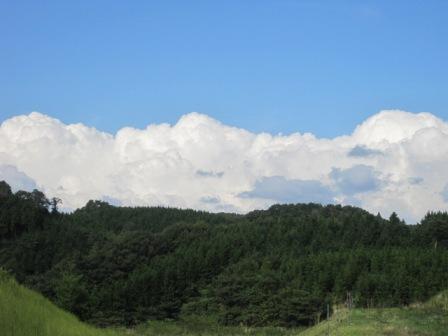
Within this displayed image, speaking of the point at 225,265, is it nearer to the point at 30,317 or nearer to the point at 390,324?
the point at 390,324

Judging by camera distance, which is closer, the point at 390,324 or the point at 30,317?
the point at 30,317

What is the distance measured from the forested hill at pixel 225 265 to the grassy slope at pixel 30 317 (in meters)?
59.5

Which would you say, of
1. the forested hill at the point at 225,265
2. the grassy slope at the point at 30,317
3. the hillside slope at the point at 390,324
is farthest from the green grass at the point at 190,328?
the grassy slope at the point at 30,317

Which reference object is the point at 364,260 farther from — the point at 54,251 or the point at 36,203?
the point at 36,203

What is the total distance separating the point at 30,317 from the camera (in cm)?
640

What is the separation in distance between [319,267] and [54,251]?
6390 centimetres

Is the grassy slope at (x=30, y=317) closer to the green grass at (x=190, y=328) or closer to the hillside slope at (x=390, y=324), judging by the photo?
the hillside slope at (x=390, y=324)

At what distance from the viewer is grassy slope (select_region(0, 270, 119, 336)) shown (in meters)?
6.14

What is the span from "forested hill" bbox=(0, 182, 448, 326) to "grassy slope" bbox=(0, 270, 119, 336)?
5954cm

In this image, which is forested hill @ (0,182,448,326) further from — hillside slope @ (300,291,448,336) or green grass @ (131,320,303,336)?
hillside slope @ (300,291,448,336)

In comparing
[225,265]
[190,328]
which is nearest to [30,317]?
[190,328]

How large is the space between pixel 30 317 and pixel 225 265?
113461mm

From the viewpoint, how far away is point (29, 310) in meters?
6.51

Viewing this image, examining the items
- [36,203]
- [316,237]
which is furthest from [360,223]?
[36,203]
